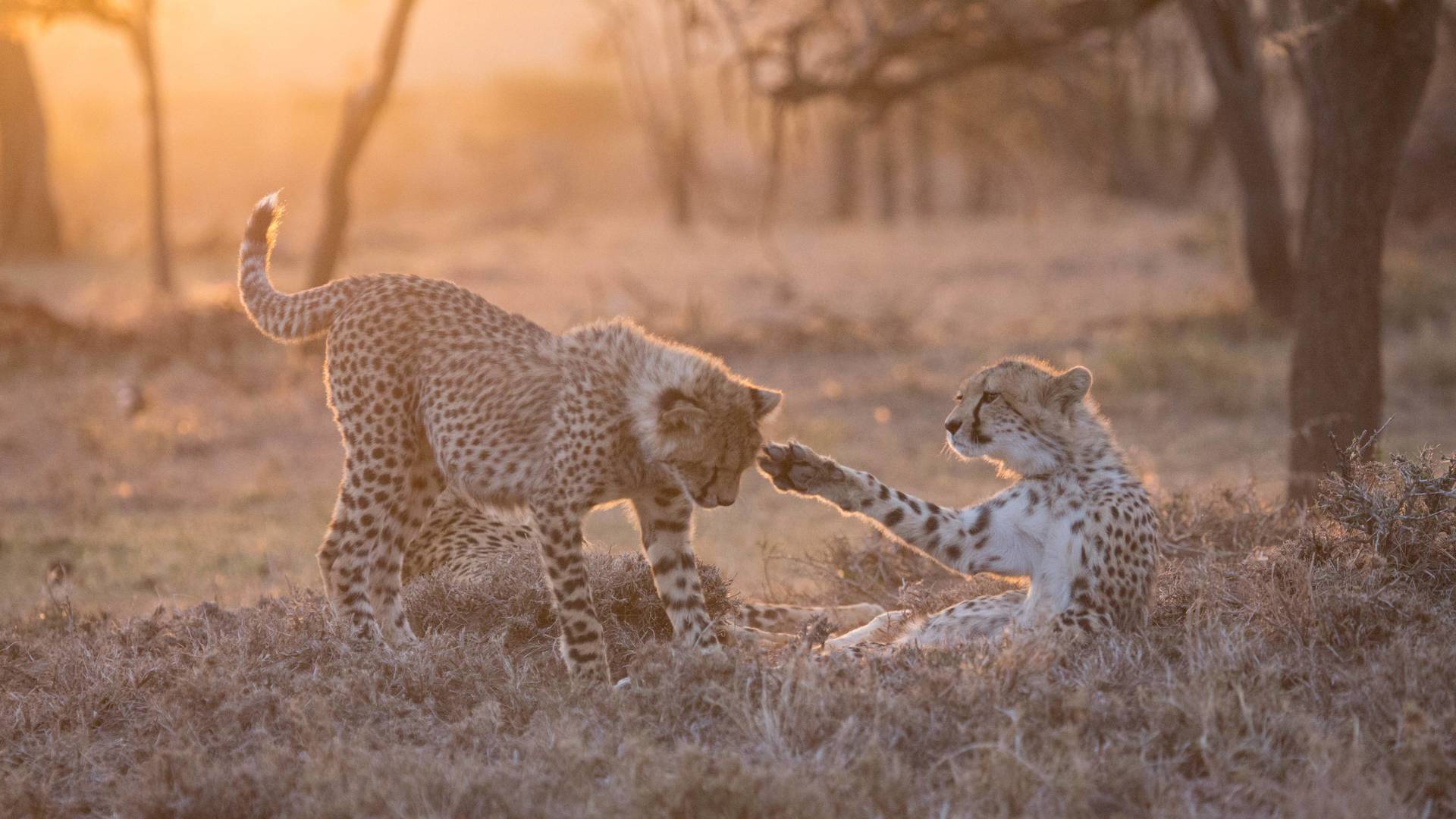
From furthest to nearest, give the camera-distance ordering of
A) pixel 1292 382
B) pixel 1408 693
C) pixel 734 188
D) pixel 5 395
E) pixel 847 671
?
pixel 734 188
pixel 5 395
pixel 1292 382
pixel 847 671
pixel 1408 693

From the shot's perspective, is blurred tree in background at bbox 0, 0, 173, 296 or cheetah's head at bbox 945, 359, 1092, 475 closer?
cheetah's head at bbox 945, 359, 1092, 475

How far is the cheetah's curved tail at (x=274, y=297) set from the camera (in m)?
5.00

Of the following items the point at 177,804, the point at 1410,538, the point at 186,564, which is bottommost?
the point at 186,564

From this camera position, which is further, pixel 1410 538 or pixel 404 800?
pixel 1410 538

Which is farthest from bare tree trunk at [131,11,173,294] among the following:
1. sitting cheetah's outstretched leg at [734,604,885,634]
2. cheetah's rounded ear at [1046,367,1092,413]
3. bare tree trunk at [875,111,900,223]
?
bare tree trunk at [875,111,900,223]

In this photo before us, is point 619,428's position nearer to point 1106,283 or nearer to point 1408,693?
point 1408,693

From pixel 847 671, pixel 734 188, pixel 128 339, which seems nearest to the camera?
pixel 847 671

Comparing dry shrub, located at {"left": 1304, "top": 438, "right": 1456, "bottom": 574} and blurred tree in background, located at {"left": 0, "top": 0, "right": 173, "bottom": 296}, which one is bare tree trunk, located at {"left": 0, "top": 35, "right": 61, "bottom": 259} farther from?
dry shrub, located at {"left": 1304, "top": 438, "right": 1456, "bottom": 574}

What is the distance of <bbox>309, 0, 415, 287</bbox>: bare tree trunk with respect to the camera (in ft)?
36.8

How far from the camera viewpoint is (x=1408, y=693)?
3.59 meters

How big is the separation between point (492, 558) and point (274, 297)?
1.24m

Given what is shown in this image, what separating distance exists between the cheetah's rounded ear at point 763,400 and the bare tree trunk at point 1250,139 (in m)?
6.71

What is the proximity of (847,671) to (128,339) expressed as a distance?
32.3 ft

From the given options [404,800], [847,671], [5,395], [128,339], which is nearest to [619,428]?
[847,671]
